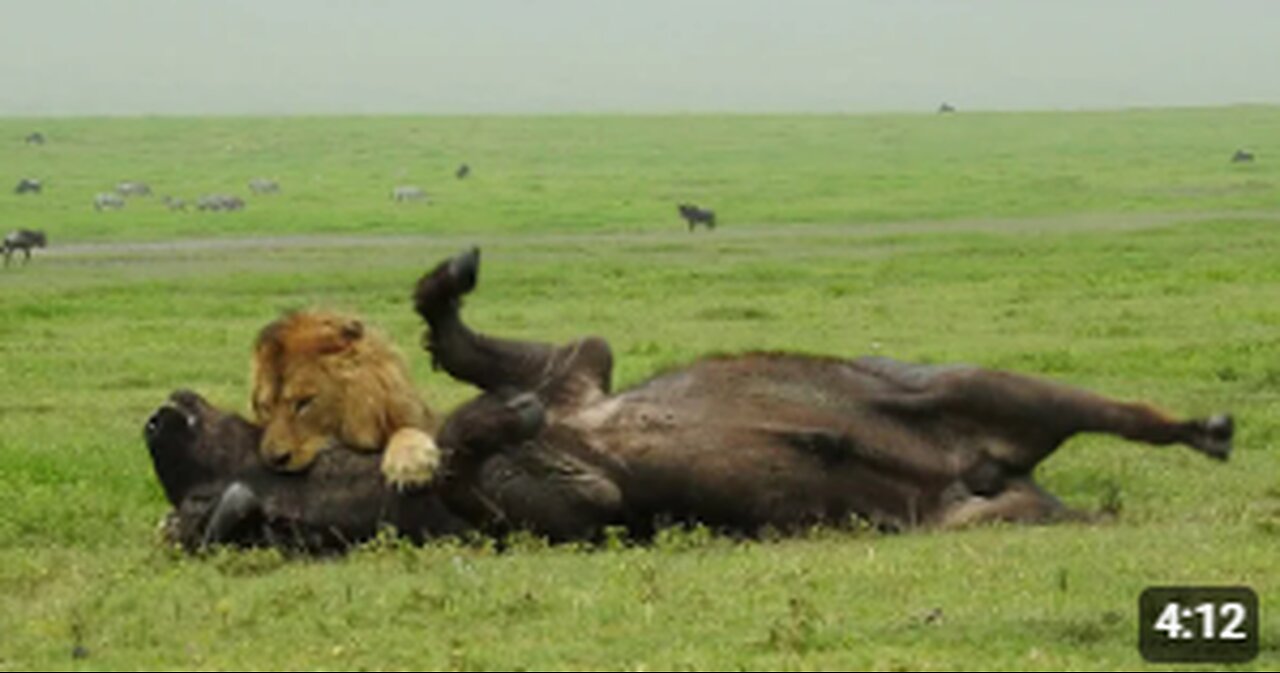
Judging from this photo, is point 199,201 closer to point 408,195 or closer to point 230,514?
point 408,195

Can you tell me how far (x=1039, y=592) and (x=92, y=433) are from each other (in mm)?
7725

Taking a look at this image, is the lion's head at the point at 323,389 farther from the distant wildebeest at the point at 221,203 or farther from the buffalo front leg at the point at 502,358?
the distant wildebeest at the point at 221,203

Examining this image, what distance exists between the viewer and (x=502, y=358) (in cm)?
873

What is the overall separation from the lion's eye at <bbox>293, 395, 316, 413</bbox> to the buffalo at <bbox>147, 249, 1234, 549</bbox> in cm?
18

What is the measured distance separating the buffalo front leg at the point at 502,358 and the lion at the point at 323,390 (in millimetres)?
193

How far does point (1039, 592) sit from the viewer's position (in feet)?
23.4

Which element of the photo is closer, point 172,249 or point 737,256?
point 737,256

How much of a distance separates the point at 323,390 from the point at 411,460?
1.84ft

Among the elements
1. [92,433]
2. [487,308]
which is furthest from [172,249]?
[92,433]

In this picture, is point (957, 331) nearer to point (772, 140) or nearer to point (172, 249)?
point (172, 249)

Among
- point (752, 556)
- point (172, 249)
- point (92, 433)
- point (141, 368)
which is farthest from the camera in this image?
point (172, 249)

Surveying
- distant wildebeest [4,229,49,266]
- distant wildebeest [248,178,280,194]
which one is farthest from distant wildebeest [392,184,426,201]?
distant wildebeest [4,229,49,266]
